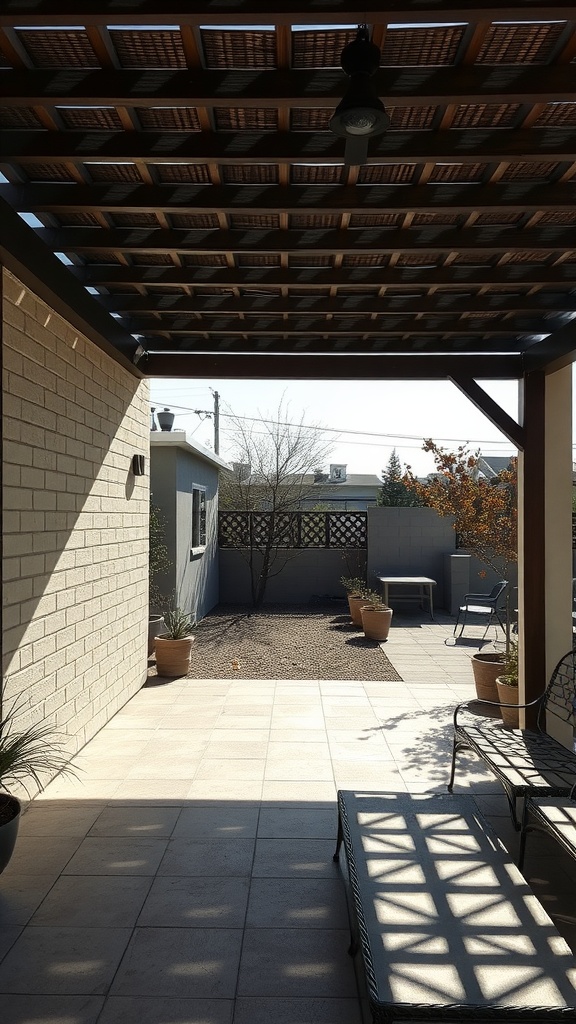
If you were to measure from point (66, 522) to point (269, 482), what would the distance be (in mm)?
8694

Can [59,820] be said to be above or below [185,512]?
below

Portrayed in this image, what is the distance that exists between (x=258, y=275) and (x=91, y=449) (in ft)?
→ 5.57

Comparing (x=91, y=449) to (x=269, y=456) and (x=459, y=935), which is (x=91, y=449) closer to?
(x=459, y=935)

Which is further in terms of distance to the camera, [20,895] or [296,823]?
[296,823]

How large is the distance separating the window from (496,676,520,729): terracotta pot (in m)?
5.36

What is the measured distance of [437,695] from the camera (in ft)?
20.8

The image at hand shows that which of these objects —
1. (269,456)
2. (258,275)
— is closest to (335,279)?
(258,275)

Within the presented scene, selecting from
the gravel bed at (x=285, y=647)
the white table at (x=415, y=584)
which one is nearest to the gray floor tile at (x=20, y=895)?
the gravel bed at (x=285, y=647)

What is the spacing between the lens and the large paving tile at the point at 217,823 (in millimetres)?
3404

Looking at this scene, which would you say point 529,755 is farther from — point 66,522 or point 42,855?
point 66,522

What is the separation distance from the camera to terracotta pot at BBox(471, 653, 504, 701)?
19.0 feet

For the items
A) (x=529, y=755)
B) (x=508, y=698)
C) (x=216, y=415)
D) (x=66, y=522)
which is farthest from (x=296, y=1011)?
(x=216, y=415)

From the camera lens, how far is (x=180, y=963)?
94.0 inches

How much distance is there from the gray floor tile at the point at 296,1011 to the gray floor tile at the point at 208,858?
2.74 ft
